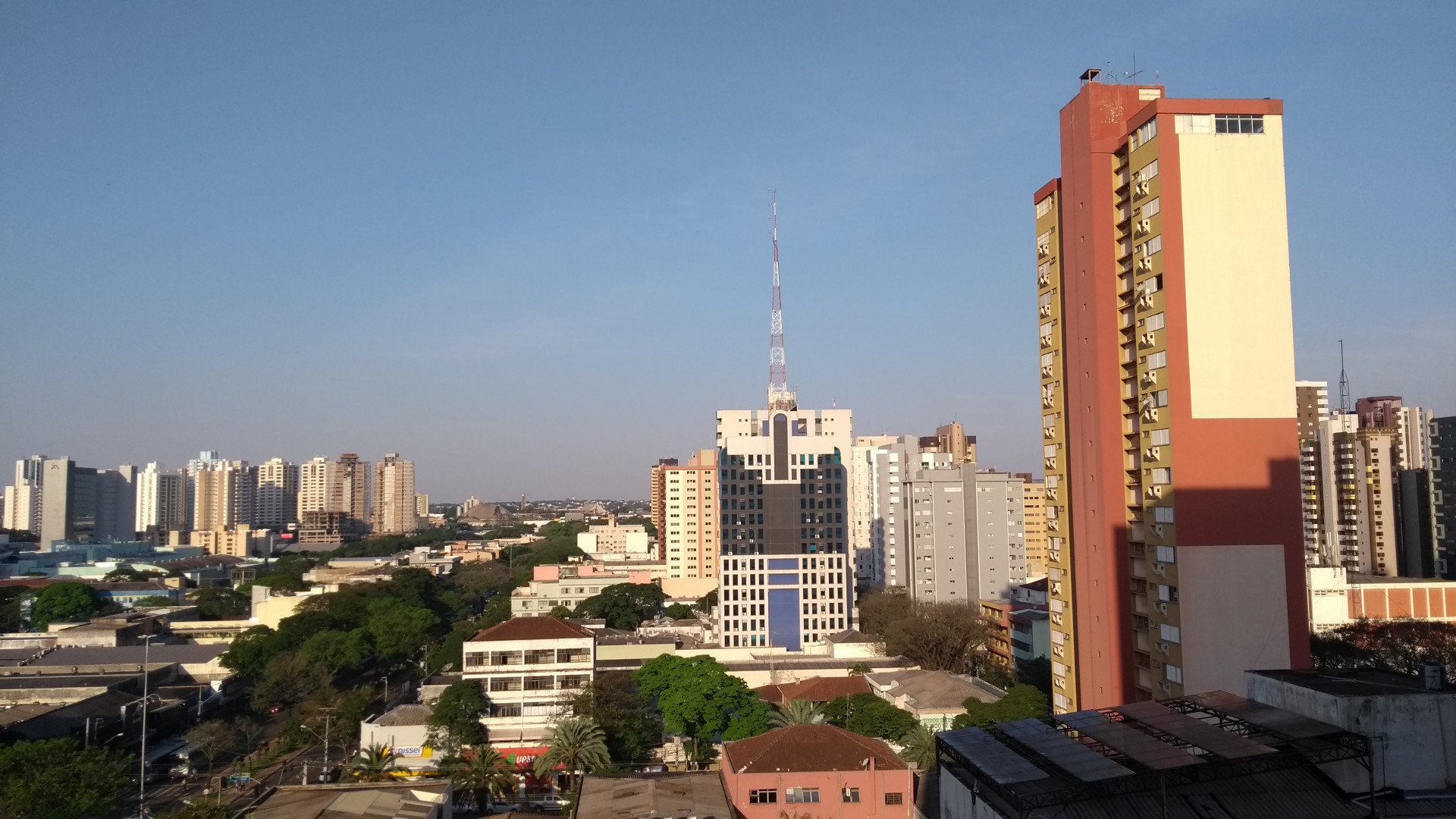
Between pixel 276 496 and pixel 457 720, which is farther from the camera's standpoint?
pixel 276 496

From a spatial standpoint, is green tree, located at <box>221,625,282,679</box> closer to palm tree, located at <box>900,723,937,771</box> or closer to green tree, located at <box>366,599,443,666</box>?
green tree, located at <box>366,599,443,666</box>

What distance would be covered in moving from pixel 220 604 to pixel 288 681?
22907 millimetres

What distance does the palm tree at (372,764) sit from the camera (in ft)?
74.8

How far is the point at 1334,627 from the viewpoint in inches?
1388

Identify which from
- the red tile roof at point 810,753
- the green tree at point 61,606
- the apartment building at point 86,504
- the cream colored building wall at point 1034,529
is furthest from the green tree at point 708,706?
the apartment building at point 86,504

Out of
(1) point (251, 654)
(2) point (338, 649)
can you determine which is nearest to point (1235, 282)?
(2) point (338, 649)

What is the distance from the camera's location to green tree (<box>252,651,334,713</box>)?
34469 mm

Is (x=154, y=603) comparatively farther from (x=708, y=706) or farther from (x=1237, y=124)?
(x=1237, y=124)

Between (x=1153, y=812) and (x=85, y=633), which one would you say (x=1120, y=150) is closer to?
Answer: (x=1153, y=812)

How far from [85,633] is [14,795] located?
25.6 meters

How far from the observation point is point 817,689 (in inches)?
1222

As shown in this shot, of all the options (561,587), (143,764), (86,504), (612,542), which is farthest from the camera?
(86,504)

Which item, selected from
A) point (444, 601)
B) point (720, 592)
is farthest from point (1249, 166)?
point (444, 601)

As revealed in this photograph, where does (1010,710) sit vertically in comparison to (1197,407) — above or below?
below
